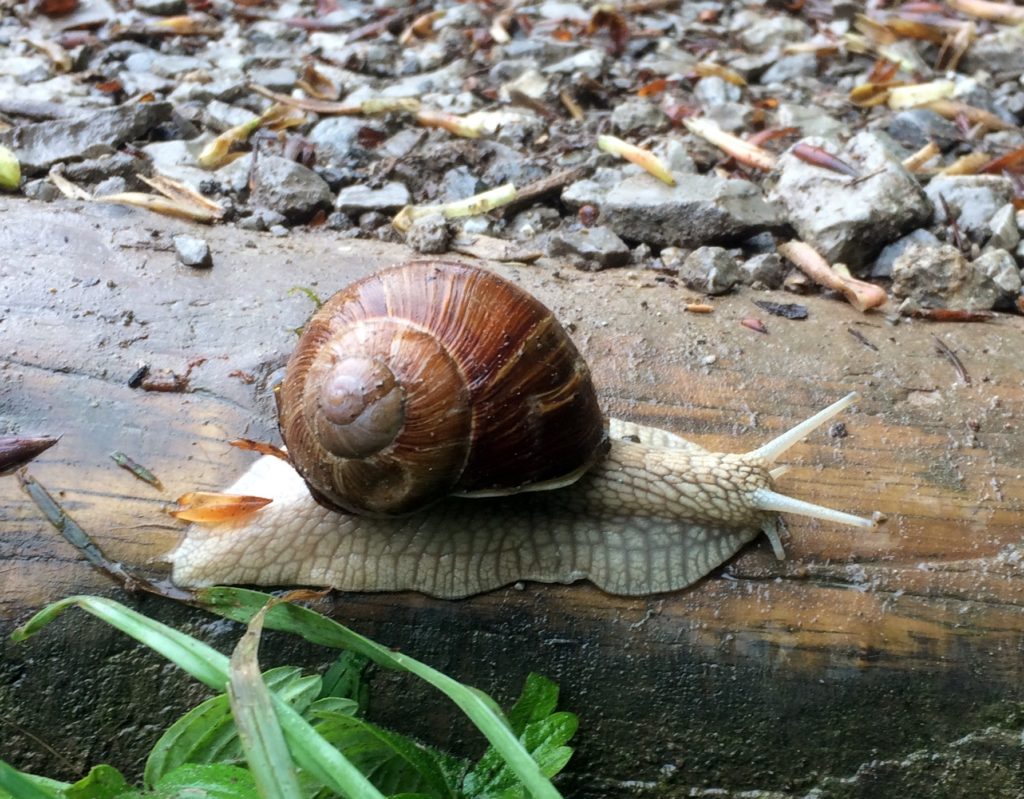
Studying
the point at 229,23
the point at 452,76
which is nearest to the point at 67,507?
the point at 452,76

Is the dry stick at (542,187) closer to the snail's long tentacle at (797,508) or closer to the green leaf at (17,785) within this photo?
the snail's long tentacle at (797,508)

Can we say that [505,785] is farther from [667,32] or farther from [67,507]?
[667,32]

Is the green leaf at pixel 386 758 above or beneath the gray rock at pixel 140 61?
beneath

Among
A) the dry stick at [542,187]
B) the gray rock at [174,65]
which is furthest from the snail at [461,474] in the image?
the gray rock at [174,65]

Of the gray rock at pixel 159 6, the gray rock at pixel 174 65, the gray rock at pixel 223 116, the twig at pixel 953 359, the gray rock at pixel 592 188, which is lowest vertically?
the twig at pixel 953 359

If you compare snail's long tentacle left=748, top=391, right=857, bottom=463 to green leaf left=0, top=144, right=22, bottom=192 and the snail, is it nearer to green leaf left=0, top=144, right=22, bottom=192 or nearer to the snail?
the snail

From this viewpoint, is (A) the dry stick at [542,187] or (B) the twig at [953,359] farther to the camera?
(A) the dry stick at [542,187]

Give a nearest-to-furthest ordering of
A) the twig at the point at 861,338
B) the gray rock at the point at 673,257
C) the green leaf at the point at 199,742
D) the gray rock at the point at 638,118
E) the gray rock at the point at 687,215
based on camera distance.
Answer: the green leaf at the point at 199,742 < the twig at the point at 861,338 < the gray rock at the point at 673,257 < the gray rock at the point at 687,215 < the gray rock at the point at 638,118

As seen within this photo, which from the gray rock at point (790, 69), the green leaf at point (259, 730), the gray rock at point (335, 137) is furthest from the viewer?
the gray rock at point (790, 69)
